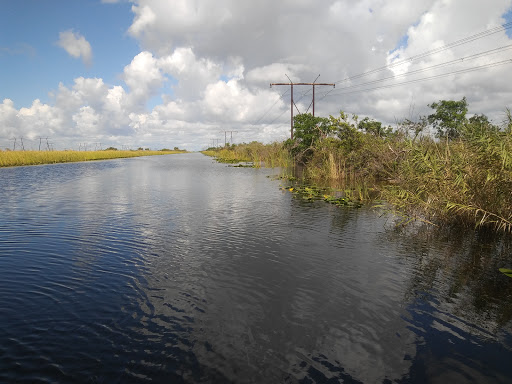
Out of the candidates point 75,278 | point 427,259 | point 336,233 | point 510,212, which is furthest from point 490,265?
point 75,278

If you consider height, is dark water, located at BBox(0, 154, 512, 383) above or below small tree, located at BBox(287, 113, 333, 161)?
below

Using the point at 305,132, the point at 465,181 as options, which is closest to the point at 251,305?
the point at 465,181

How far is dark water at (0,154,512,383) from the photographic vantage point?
11.9 feet

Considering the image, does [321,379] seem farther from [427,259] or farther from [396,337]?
[427,259]

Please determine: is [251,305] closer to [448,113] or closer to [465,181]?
[465,181]

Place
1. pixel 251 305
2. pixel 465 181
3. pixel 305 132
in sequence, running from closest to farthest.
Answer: pixel 251 305 → pixel 465 181 → pixel 305 132

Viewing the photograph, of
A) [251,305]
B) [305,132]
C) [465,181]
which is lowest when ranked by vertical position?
[251,305]

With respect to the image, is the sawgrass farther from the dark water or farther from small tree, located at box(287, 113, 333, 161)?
small tree, located at box(287, 113, 333, 161)

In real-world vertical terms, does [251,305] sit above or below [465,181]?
below

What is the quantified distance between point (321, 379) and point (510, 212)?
24.0ft

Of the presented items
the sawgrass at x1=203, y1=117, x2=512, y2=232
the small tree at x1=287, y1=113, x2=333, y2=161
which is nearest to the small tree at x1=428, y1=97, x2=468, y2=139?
the small tree at x1=287, y1=113, x2=333, y2=161

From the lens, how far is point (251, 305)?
5016 millimetres

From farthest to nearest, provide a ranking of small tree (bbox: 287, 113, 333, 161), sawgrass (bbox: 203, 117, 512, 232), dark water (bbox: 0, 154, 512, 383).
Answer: small tree (bbox: 287, 113, 333, 161) → sawgrass (bbox: 203, 117, 512, 232) → dark water (bbox: 0, 154, 512, 383)

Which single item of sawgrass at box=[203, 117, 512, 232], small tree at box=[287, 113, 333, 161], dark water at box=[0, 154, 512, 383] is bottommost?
dark water at box=[0, 154, 512, 383]
